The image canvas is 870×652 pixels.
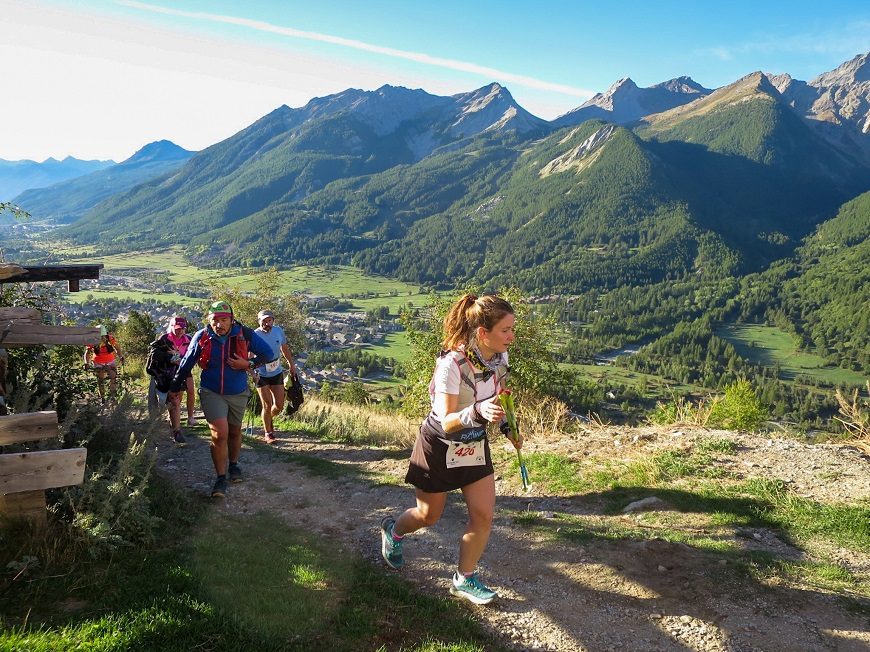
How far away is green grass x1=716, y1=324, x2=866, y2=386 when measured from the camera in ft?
331

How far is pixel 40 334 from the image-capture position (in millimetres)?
6078

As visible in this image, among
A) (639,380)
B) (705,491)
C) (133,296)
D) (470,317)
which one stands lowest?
(639,380)

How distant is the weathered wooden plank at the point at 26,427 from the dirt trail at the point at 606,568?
2.19 meters

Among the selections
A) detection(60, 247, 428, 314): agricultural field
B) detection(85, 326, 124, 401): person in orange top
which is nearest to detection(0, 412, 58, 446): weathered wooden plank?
detection(85, 326, 124, 401): person in orange top

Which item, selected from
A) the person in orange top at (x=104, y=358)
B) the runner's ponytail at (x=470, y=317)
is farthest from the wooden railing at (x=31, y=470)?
the person in orange top at (x=104, y=358)

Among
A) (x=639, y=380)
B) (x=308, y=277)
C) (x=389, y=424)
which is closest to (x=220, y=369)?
(x=389, y=424)

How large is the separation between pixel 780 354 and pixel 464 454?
135339 millimetres

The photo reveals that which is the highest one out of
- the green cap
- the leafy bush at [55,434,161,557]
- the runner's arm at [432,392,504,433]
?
the green cap

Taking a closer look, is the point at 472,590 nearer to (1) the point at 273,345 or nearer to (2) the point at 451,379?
(2) the point at 451,379

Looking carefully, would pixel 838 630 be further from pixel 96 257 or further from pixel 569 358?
pixel 96 257

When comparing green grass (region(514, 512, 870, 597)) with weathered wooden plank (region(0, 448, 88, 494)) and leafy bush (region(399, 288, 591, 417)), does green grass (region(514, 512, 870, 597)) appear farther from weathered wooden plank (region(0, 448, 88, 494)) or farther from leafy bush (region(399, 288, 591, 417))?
leafy bush (region(399, 288, 591, 417))

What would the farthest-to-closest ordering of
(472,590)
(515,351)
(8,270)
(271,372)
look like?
(515,351)
(271,372)
(8,270)
(472,590)

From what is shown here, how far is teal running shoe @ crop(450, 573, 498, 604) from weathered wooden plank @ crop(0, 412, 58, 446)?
3662 mm

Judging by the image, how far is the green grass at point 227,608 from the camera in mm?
3250
